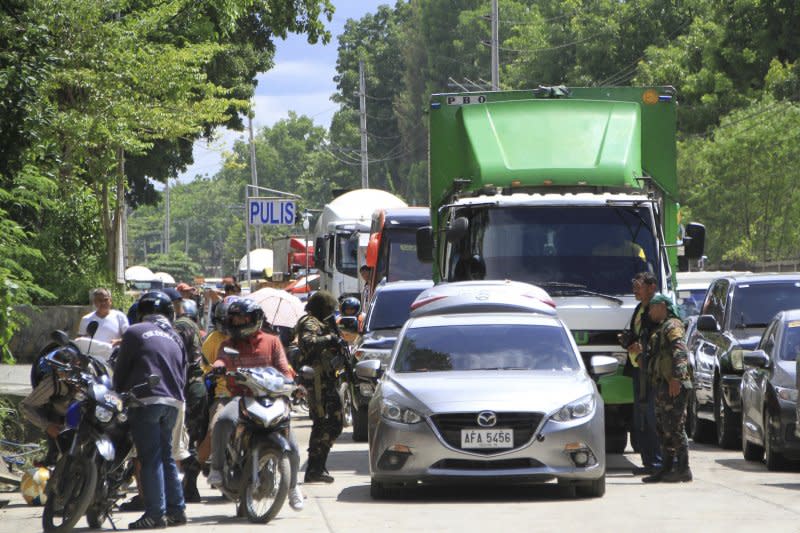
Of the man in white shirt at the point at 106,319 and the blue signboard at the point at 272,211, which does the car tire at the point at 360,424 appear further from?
the blue signboard at the point at 272,211

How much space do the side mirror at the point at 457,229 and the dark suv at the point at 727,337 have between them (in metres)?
3.88

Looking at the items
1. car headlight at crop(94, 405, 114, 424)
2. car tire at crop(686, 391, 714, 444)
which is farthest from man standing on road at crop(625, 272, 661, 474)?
car headlight at crop(94, 405, 114, 424)

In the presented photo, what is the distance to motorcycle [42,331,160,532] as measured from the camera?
11.0 meters

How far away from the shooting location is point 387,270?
2939 centimetres

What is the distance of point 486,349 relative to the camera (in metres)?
14.0

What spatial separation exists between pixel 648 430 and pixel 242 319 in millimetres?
4459

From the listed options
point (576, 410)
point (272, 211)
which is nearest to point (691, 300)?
point (272, 211)

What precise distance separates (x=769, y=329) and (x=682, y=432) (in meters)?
3.27

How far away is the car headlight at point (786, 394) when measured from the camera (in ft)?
51.7

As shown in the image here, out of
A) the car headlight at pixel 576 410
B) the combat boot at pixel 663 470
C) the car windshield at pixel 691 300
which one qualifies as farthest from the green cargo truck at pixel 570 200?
the car windshield at pixel 691 300

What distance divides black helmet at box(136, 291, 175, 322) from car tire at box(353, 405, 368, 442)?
8.33 metres

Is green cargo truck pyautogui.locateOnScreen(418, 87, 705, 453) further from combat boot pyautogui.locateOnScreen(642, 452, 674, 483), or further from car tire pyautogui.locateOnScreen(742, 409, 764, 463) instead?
combat boot pyautogui.locateOnScreen(642, 452, 674, 483)

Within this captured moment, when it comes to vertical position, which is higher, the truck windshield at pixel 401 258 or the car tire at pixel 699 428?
the truck windshield at pixel 401 258

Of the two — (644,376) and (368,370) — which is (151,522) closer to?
(368,370)
